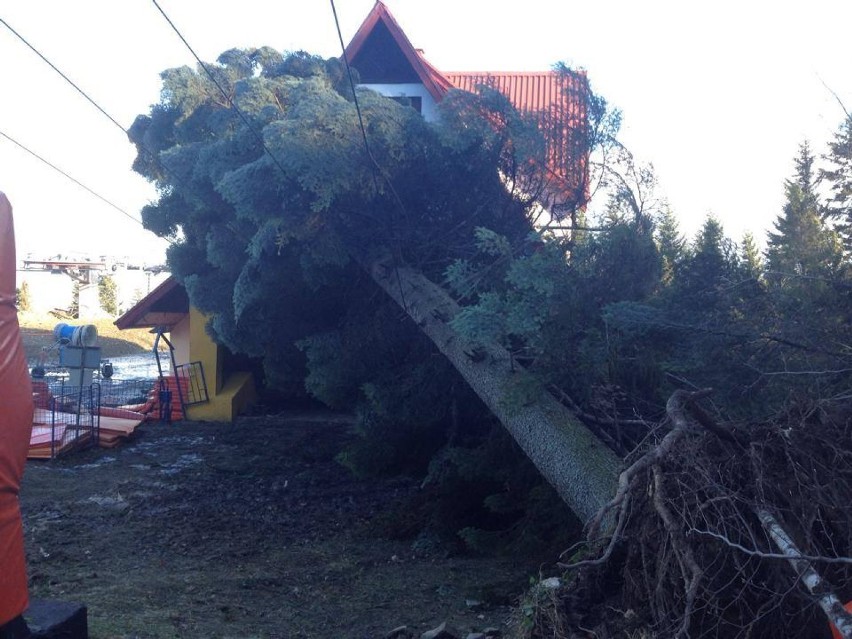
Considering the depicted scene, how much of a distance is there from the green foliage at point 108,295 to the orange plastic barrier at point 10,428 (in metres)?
53.1

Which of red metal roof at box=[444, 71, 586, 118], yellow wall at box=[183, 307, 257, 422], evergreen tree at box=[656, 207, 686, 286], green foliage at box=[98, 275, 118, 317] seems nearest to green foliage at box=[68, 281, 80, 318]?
green foliage at box=[98, 275, 118, 317]

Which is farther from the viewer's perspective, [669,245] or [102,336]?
[102,336]

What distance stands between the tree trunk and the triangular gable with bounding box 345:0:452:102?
25.0 ft

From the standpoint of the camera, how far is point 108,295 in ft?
181

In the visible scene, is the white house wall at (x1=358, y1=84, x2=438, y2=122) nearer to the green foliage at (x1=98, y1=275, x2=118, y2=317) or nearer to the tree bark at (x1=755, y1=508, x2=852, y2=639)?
the tree bark at (x1=755, y1=508, x2=852, y2=639)

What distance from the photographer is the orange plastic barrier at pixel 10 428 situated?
4.08m

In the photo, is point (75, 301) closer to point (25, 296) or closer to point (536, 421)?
point (25, 296)

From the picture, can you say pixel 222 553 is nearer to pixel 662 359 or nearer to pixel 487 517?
pixel 487 517

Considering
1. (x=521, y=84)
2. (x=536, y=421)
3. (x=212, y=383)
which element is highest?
(x=521, y=84)

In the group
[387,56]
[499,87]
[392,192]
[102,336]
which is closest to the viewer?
[392,192]

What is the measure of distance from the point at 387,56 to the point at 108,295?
142 ft

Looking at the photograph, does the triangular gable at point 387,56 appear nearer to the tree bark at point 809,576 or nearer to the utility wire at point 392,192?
the utility wire at point 392,192

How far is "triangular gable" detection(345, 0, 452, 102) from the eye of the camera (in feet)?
53.1

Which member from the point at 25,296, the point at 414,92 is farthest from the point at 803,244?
the point at 25,296
